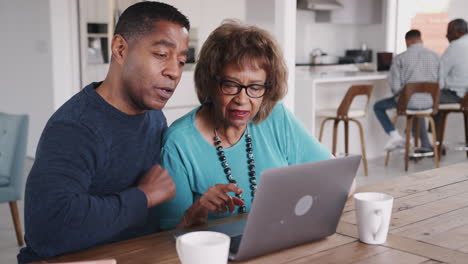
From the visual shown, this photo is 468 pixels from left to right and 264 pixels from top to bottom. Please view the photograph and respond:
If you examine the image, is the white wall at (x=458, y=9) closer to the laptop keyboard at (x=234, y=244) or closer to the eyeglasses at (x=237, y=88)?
the eyeglasses at (x=237, y=88)

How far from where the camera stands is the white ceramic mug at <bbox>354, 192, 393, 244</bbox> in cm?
131

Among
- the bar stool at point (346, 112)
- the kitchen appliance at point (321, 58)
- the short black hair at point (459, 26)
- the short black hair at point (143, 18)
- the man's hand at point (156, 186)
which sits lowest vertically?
the bar stool at point (346, 112)

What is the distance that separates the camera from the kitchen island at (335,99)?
215 inches

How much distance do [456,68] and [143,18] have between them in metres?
5.34

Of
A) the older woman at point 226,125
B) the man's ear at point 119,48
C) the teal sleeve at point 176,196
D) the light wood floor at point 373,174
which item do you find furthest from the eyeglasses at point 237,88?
the light wood floor at point 373,174

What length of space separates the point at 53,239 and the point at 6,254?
7.75 ft

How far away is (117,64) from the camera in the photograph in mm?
1495

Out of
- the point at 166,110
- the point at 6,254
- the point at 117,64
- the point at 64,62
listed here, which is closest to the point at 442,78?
the point at 166,110

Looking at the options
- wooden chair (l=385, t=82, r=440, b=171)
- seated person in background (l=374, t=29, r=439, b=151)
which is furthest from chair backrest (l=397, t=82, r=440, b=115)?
seated person in background (l=374, t=29, r=439, b=151)

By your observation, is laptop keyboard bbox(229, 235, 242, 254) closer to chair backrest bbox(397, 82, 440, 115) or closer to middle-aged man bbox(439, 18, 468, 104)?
chair backrest bbox(397, 82, 440, 115)

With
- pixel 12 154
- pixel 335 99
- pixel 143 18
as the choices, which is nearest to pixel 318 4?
pixel 335 99

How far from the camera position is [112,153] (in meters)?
1.46

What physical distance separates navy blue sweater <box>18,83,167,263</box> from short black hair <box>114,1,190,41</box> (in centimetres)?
18

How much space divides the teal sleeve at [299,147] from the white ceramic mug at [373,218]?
0.57 meters
